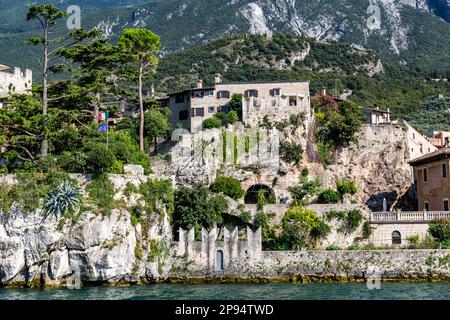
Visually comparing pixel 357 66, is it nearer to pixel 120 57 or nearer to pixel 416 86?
pixel 416 86

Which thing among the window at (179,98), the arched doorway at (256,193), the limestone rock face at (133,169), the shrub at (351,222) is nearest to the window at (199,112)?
the window at (179,98)

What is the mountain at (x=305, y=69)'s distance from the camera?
294 feet

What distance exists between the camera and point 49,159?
40594mm

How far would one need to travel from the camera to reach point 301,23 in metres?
142

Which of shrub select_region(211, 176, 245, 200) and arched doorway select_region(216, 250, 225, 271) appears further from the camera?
shrub select_region(211, 176, 245, 200)

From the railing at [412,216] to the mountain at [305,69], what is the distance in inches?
1684

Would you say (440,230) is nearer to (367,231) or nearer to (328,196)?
(367,231)

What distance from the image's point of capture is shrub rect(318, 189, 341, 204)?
4912 centimetres

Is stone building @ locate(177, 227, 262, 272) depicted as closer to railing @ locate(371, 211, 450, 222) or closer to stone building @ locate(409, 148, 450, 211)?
railing @ locate(371, 211, 450, 222)

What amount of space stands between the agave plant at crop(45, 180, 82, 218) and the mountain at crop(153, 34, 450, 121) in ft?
162

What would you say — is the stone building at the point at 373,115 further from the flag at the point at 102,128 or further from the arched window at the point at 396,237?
the flag at the point at 102,128

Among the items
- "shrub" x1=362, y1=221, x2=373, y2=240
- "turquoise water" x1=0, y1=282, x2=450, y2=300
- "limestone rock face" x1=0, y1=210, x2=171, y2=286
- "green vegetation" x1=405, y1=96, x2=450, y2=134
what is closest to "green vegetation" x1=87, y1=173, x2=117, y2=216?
"limestone rock face" x1=0, y1=210, x2=171, y2=286
